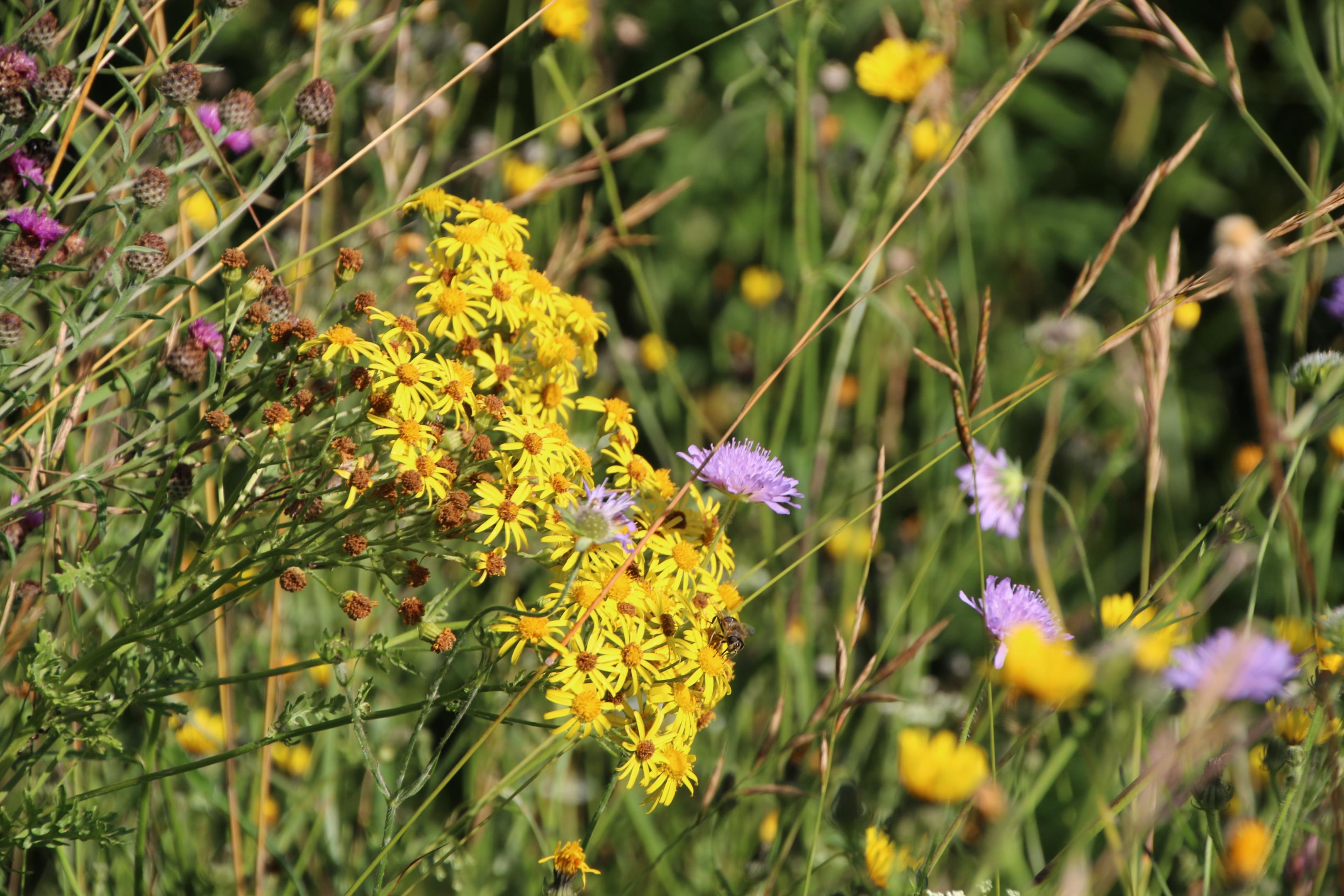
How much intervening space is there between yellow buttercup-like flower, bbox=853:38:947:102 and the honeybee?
5.04 ft

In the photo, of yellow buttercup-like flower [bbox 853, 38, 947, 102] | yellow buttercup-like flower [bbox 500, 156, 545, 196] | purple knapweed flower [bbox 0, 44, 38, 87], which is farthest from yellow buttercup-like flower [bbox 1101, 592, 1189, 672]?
yellow buttercup-like flower [bbox 500, 156, 545, 196]

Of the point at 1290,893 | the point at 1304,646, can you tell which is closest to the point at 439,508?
the point at 1304,646

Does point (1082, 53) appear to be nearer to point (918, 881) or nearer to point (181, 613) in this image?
point (918, 881)

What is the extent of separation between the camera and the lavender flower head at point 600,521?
107 centimetres

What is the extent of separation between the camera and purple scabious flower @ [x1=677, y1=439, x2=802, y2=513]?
1248mm

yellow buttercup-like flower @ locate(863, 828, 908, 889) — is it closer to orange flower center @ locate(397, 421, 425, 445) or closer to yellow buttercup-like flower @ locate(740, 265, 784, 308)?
orange flower center @ locate(397, 421, 425, 445)

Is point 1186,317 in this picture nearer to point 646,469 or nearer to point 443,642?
point 646,469

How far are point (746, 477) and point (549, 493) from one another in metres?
0.27

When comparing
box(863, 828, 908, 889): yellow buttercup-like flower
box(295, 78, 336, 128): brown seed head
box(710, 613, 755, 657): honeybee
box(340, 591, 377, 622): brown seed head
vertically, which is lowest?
box(863, 828, 908, 889): yellow buttercup-like flower

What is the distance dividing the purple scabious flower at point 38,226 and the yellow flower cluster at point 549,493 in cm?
33

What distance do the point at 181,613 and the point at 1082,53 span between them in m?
2.89

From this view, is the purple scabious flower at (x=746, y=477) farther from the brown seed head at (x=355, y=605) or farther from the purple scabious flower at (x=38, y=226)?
the purple scabious flower at (x=38, y=226)

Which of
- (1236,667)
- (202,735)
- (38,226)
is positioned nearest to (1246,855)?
(1236,667)

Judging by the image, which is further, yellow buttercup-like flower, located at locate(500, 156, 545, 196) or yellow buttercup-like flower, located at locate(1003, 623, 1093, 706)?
yellow buttercup-like flower, located at locate(500, 156, 545, 196)
